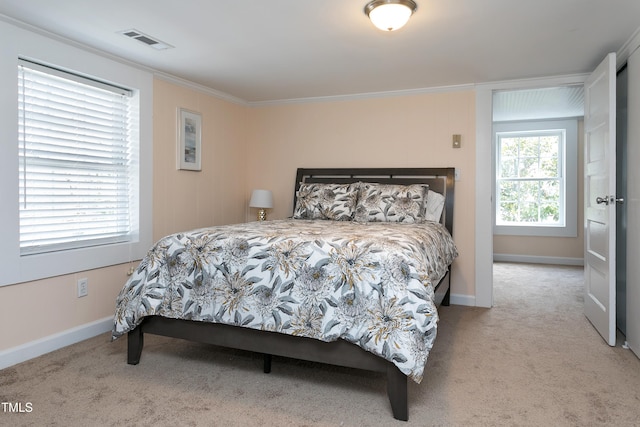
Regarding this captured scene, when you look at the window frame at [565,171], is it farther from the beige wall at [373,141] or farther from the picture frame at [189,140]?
the picture frame at [189,140]

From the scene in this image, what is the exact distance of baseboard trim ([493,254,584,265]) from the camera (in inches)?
258

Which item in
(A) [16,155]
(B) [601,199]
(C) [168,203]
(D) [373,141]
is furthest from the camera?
(D) [373,141]

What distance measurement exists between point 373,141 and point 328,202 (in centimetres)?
97

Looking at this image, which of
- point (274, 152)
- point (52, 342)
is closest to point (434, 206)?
point (274, 152)

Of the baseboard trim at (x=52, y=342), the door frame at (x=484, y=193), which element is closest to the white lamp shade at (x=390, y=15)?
the door frame at (x=484, y=193)

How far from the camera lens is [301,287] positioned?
88.1 inches

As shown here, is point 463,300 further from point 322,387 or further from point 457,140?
point 322,387

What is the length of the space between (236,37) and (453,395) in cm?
257

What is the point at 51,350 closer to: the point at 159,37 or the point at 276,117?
the point at 159,37

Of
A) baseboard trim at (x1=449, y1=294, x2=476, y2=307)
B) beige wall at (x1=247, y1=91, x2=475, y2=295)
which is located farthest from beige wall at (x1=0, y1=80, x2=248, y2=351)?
baseboard trim at (x1=449, y1=294, x2=476, y2=307)

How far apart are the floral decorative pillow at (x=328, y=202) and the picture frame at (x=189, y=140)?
3.50ft

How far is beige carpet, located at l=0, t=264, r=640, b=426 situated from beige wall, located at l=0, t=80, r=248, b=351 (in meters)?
0.23

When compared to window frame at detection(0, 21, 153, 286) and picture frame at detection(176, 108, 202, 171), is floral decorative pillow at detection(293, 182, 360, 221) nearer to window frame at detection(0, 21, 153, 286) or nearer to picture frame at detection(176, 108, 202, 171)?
picture frame at detection(176, 108, 202, 171)

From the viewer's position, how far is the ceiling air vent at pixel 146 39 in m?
2.86
